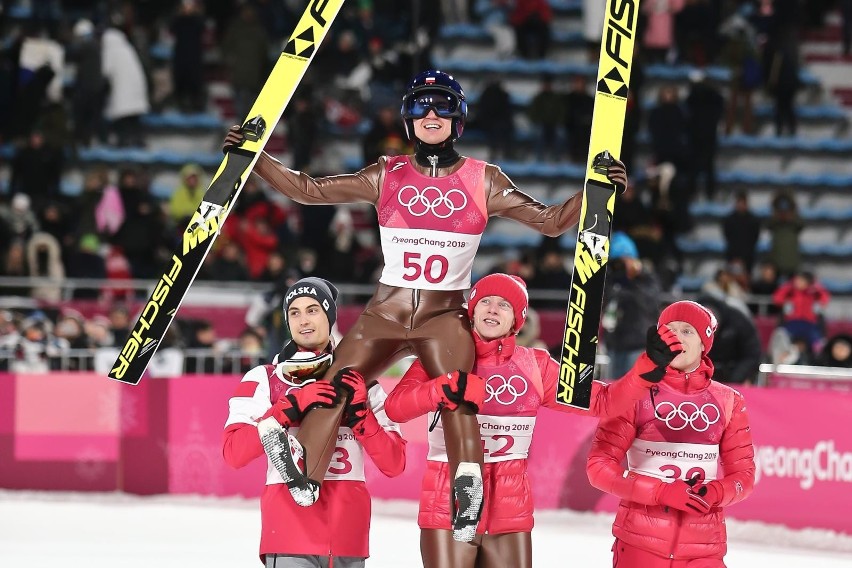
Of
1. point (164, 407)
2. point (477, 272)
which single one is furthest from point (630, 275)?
point (477, 272)

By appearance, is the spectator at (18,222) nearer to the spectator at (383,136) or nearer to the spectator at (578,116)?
the spectator at (383,136)

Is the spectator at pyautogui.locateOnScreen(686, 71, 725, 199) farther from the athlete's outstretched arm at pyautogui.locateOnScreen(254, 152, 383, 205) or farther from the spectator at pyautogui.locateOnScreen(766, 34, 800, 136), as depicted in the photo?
the athlete's outstretched arm at pyautogui.locateOnScreen(254, 152, 383, 205)

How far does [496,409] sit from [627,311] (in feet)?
17.2

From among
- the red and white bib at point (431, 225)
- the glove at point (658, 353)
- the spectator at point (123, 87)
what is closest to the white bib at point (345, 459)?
the red and white bib at point (431, 225)

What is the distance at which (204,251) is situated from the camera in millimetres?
6844

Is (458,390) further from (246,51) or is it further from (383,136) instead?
(246,51)

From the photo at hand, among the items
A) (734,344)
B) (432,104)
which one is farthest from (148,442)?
(432,104)

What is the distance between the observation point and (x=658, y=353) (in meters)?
5.93

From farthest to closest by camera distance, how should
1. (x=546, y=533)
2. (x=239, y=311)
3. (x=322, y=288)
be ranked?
(x=239, y=311) → (x=546, y=533) → (x=322, y=288)

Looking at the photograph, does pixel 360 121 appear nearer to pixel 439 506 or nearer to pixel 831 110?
pixel 831 110

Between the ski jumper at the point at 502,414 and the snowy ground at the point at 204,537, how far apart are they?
3.08m

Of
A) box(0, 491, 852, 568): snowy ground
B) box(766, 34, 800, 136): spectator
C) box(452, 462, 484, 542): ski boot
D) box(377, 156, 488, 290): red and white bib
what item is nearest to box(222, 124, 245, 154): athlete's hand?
box(377, 156, 488, 290): red and white bib

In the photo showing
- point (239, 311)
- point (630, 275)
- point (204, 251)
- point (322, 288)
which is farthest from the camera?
point (239, 311)

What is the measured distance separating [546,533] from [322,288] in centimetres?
495
